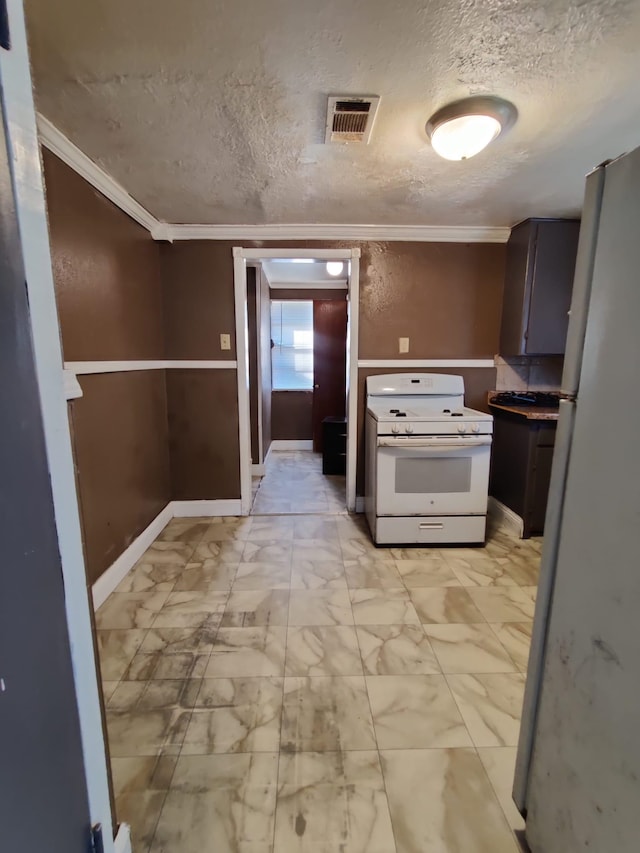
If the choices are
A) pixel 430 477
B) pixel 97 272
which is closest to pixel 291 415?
pixel 430 477

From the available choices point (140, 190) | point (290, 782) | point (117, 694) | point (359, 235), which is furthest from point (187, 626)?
point (359, 235)

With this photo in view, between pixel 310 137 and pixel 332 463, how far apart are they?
3.07 meters

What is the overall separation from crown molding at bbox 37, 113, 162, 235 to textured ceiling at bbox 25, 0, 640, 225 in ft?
0.16

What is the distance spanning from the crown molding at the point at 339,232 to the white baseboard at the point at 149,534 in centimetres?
204

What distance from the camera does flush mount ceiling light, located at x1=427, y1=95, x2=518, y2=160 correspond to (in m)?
1.41

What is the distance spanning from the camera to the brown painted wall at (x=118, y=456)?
1866 mm

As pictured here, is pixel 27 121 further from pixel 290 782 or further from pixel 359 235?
pixel 359 235

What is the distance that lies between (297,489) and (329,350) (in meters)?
1.94

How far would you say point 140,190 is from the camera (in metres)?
2.13

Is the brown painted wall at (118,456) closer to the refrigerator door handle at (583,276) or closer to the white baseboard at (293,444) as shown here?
the refrigerator door handle at (583,276)

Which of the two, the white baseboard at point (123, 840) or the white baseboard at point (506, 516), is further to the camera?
the white baseboard at point (506, 516)

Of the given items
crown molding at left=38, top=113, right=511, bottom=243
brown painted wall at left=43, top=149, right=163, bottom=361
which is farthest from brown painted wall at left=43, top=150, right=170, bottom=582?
crown molding at left=38, top=113, right=511, bottom=243

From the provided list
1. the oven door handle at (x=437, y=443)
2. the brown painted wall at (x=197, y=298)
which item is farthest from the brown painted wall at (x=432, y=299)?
the brown painted wall at (x=197, y=298)

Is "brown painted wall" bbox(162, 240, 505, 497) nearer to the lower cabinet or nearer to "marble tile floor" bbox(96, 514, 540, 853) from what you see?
the lower cabinet
